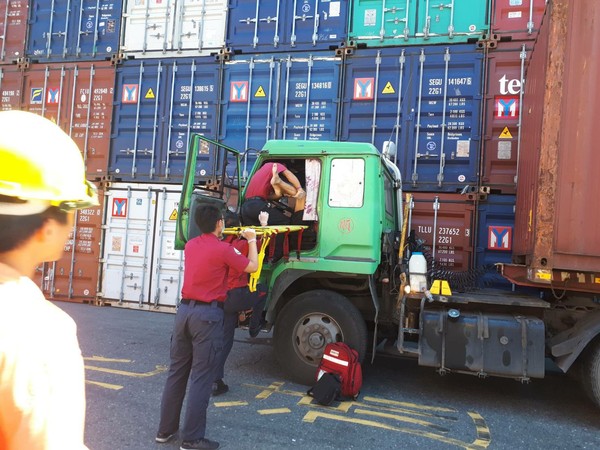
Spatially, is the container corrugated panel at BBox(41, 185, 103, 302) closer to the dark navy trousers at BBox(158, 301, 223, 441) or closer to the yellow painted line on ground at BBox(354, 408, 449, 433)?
the dark navy trousers at BBox(158, 301, 223, 441)

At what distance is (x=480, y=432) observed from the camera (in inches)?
154

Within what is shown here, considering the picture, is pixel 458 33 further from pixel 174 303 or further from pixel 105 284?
pixel 105 284

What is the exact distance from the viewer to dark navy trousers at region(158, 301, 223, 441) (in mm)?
3223

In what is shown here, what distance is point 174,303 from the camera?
324 inches

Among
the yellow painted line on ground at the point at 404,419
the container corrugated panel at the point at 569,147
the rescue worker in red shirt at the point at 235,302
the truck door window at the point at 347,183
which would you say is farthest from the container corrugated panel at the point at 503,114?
the rescue worker in red shirt at the point at 235,302

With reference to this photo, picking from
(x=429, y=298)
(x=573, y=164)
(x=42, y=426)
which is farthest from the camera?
(x=429, y=298)

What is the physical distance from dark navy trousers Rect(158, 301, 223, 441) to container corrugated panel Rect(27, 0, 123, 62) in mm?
7380

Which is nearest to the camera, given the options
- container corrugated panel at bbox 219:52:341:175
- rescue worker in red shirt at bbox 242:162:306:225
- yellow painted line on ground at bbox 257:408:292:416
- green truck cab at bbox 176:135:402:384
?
yellow painted line on ground at bbox 257:408:292:416

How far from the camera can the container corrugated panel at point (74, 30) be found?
349 inches

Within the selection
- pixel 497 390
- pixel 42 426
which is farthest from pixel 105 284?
pixel 42 426

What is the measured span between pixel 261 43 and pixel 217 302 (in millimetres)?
5962

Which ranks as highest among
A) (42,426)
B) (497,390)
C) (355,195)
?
(355,195)

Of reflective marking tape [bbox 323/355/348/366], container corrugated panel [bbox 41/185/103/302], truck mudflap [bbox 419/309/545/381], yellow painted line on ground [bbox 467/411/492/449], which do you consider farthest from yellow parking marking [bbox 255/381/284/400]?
container corrugated panel [bbox 41/185/103/302]

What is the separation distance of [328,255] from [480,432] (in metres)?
2.11
